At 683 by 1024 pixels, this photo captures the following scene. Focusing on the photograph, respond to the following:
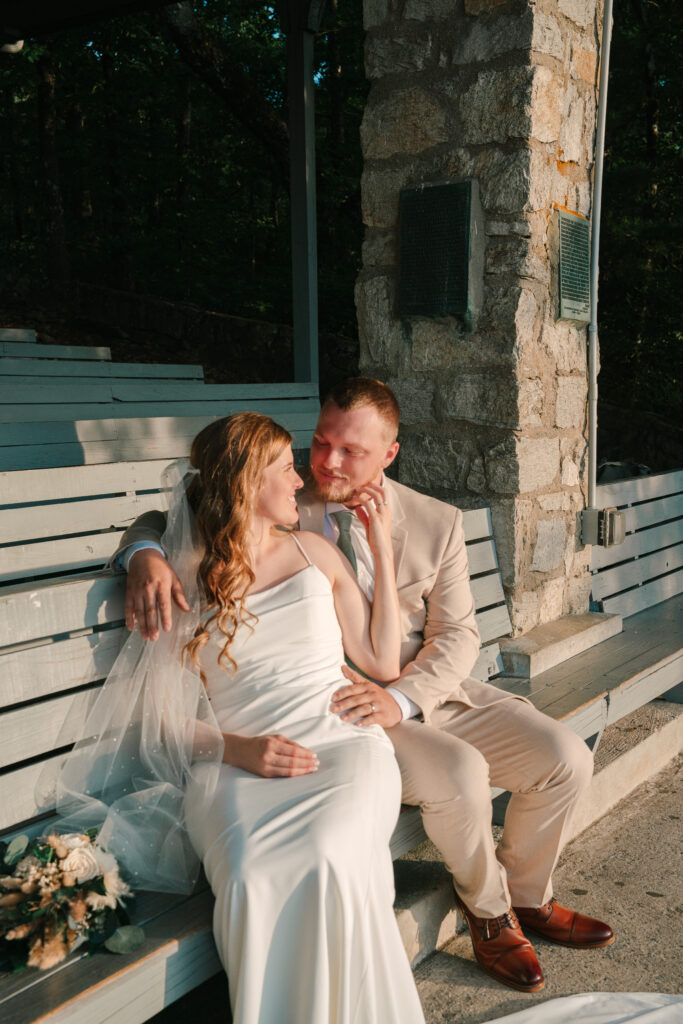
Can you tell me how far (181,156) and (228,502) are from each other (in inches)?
735

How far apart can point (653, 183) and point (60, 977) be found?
10940 mm

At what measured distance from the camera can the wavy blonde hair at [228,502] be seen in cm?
250

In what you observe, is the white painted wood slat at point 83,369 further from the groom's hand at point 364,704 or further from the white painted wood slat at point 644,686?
the groom's hand at point 364,704

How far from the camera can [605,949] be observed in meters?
2.91

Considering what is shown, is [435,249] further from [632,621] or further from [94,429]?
[632,621]

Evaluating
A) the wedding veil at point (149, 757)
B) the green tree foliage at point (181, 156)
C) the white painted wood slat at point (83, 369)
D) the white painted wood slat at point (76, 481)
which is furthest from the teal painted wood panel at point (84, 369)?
the green tree foliage at point (181, 156)

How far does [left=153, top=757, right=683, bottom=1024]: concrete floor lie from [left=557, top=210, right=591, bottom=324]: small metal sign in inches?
85.2

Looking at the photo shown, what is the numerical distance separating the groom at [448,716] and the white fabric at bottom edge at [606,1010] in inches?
6.0

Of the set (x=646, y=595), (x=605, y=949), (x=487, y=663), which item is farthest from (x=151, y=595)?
(x=646, y=595)

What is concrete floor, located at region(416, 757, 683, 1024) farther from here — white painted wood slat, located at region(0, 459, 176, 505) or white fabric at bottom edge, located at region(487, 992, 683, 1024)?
white painted wood slat, located at region(0, 459, 176, 505)

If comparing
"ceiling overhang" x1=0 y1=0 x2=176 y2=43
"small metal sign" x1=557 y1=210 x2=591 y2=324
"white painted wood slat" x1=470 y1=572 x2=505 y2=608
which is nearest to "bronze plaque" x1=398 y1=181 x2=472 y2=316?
"small metal sign" x1=557 y1=210 x2=591 y2=324

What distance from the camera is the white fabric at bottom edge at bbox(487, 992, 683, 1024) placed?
246 centimetres

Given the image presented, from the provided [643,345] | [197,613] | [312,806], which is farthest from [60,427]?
[643,345]

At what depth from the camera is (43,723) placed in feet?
7.46
